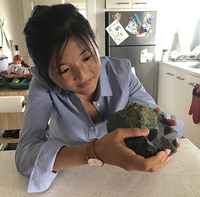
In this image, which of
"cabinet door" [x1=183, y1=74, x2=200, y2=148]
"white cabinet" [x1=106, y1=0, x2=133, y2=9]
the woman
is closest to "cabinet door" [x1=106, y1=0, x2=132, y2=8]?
"white cabinet" [x1=106, y1=0, x2=133, y2=9]

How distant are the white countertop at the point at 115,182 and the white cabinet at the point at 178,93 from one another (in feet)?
5.70

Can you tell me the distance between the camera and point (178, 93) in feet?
8.66

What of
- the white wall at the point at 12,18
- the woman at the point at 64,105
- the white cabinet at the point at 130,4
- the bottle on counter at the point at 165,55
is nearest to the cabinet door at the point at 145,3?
the white cabinet at the point at 130,4

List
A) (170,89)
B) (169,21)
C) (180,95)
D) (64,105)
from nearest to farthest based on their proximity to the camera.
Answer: (64,105)
(180,95)
(170,89)
(169,21)

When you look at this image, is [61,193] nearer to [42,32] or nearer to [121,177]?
[121,177]

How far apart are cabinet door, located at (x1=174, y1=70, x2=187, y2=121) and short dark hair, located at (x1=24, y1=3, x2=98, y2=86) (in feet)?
6.92

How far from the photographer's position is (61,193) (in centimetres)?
57

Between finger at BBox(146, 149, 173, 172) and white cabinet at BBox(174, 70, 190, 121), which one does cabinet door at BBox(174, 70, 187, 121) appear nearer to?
white cabinet at BBox(174, 70, 190, 121)

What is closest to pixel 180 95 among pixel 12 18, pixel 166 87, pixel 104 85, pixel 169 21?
pixel 166 87

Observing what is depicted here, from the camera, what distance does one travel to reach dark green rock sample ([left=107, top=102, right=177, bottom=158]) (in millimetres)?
535

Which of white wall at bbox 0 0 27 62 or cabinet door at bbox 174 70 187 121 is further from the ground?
white wall at bbox 0 0 27 62

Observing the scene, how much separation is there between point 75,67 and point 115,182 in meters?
0.40

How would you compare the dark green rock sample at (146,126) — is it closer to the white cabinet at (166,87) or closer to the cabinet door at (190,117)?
the cabinet door at (190,117)

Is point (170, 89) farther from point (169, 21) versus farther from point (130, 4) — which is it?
point (130, 4)
